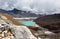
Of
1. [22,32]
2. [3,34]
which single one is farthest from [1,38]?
[22,32]

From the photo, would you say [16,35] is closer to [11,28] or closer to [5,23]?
[11,28]

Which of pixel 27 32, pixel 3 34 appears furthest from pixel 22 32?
pixel 3 34

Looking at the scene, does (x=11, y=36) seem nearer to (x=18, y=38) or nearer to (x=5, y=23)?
(x=18, y=38)

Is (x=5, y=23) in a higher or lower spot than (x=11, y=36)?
higher

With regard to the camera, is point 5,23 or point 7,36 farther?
point 5,23

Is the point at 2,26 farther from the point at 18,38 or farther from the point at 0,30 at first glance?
the point at 18,38

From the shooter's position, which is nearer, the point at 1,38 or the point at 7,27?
the point at 1,38

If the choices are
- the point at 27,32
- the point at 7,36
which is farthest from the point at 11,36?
the point at 27,32

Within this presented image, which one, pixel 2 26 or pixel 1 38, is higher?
pixel 2 26
